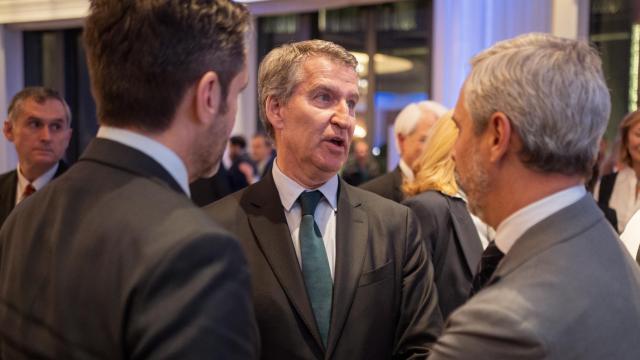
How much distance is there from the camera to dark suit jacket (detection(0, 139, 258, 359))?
35.1 inches

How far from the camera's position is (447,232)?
233 cm

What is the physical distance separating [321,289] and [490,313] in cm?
68

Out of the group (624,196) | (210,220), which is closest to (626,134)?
(624,196)

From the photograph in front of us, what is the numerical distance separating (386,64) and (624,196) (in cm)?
377

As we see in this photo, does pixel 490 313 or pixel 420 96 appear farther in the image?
pixel 420 96

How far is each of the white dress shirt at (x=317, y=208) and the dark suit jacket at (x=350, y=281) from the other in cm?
3

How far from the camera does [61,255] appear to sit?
3.14 feet

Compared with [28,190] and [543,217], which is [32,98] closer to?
[28,190]

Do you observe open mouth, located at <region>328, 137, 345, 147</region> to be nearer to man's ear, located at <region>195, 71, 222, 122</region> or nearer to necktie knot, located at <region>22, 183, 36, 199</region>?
man's ear, located at <region>195, 71, 222, 122</region>

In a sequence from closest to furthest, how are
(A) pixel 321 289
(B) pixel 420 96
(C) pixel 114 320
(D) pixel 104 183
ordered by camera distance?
(C) pixel 114 320 → (D) pixel 104 183 → (A) pixel 321 289 → (B) pixel 420 96

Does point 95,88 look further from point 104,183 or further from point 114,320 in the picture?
point 114,320

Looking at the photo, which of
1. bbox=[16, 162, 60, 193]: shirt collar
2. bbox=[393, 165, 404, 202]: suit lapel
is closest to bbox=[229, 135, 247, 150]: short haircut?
bbox=[393, 165, 404, 202]: suit lapel

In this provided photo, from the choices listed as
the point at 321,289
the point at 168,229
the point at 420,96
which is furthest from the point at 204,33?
the point at 420,96

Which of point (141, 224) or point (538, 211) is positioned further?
point (538, 211)
